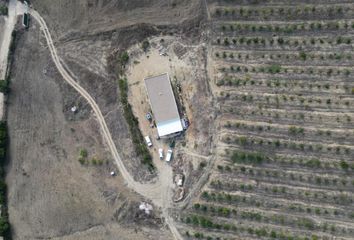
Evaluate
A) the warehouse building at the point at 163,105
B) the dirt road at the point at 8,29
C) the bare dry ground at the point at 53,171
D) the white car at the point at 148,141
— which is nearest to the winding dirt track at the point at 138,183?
the bare dry ground at the point at 53,171

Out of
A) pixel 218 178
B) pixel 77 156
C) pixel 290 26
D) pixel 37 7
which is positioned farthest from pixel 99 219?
pixel 290 26

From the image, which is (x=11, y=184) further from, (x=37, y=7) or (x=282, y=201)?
(x=282, y=201)

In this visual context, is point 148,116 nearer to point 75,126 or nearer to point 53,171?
point 75,126

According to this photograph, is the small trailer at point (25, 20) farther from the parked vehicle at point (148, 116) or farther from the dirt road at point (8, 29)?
the parked vehicle at point (148, 116)

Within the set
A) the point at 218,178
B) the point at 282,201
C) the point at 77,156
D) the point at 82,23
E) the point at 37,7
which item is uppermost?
the point at 37,7

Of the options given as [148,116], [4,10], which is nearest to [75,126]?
[148,116]

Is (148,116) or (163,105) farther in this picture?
(148,116)

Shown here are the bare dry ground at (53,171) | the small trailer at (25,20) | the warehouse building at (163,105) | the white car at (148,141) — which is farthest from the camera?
the small trailer at (25,20)
